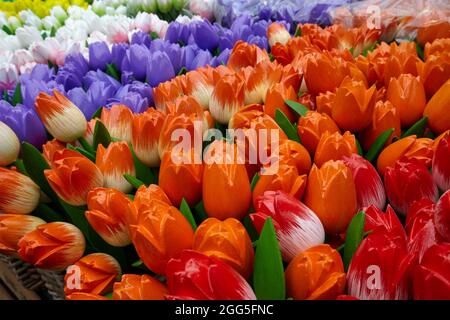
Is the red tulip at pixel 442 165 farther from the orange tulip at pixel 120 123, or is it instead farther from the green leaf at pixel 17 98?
the green leaf at pixel 17 98

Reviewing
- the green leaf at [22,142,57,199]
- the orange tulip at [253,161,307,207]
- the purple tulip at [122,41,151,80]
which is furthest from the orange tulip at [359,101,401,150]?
the purple tulip at [122,41,151,80]

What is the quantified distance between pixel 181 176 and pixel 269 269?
0.21m

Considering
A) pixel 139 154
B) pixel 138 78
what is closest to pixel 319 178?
pixel 139 154

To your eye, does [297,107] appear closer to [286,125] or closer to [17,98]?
[286,125]

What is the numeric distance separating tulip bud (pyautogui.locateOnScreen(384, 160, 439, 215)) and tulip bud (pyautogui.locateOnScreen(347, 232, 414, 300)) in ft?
0.47

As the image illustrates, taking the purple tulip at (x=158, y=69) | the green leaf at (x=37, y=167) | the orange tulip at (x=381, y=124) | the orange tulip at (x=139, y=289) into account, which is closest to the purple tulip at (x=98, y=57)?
the purple tulip at (x=158, y=69)

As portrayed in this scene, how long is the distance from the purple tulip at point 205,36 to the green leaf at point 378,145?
91cm

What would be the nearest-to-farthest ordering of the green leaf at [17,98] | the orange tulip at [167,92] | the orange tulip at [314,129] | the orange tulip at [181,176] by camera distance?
the orange tulip at [181,176] < the orange tulip at [314,129] < the orange tulip at [167,92] < the green leaf at [17,98]

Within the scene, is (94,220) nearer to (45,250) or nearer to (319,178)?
(45,250)

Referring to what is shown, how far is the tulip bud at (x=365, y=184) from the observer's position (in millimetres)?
632

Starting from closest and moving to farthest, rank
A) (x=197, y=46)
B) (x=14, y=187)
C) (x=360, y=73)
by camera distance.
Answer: (x=14, y=187)
(x=360, y=73)
(x=197, y=46)

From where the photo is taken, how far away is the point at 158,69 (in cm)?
125

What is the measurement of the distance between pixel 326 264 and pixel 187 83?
2.09 ft

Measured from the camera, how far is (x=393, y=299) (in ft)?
1.56
